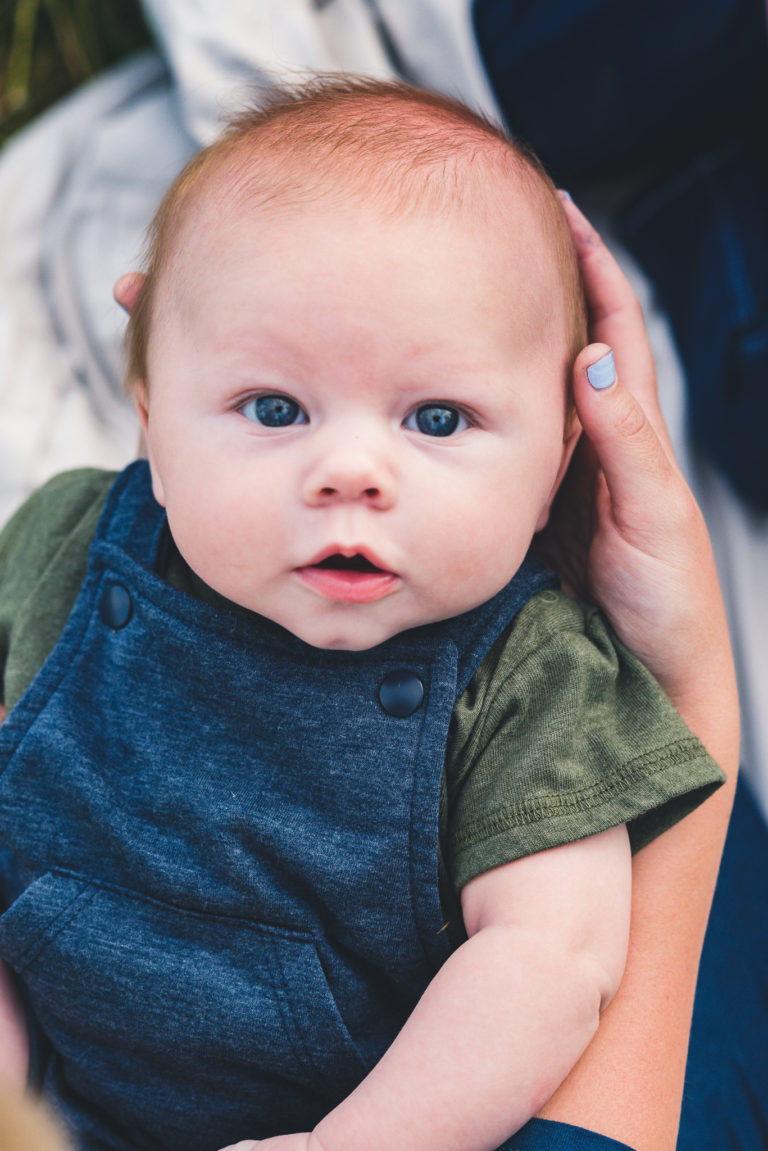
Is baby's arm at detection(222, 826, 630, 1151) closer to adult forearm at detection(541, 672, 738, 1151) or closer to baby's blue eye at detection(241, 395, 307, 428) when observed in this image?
adult forearm at detection(541, 672, 738, 1151)

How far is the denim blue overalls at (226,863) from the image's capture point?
99cm

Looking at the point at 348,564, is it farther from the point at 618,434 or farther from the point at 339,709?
the point at 618,434

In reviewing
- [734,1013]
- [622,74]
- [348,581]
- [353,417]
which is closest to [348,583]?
[348,581]

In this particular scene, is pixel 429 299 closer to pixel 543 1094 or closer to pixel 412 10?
pixel 543 1094

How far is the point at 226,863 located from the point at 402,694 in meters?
0.25

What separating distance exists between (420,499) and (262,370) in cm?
19

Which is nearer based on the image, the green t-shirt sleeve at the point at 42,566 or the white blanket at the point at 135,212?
the green t-shirt sleeve at the point at 42,566

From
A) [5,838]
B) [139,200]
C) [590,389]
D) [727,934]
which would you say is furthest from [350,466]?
[139,200]

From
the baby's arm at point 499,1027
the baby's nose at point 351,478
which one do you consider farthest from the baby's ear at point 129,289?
the baby's arm at point 499,1027

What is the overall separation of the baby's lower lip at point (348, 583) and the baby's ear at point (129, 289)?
1.50 feet

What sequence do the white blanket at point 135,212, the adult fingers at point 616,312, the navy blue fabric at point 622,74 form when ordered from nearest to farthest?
1. the adult fingers at point 616,312
2. the navy blue fabric at point 622,74
3. the white blanket at point 135,212

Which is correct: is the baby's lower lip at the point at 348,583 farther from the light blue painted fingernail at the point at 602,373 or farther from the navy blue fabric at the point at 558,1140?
the navy blue fabric at the point at 558,1140

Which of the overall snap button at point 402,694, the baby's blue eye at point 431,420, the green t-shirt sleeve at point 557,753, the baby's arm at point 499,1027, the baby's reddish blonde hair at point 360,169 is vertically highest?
the baby's reddish blonde hair at point 360,169

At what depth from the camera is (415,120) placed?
103 cm
